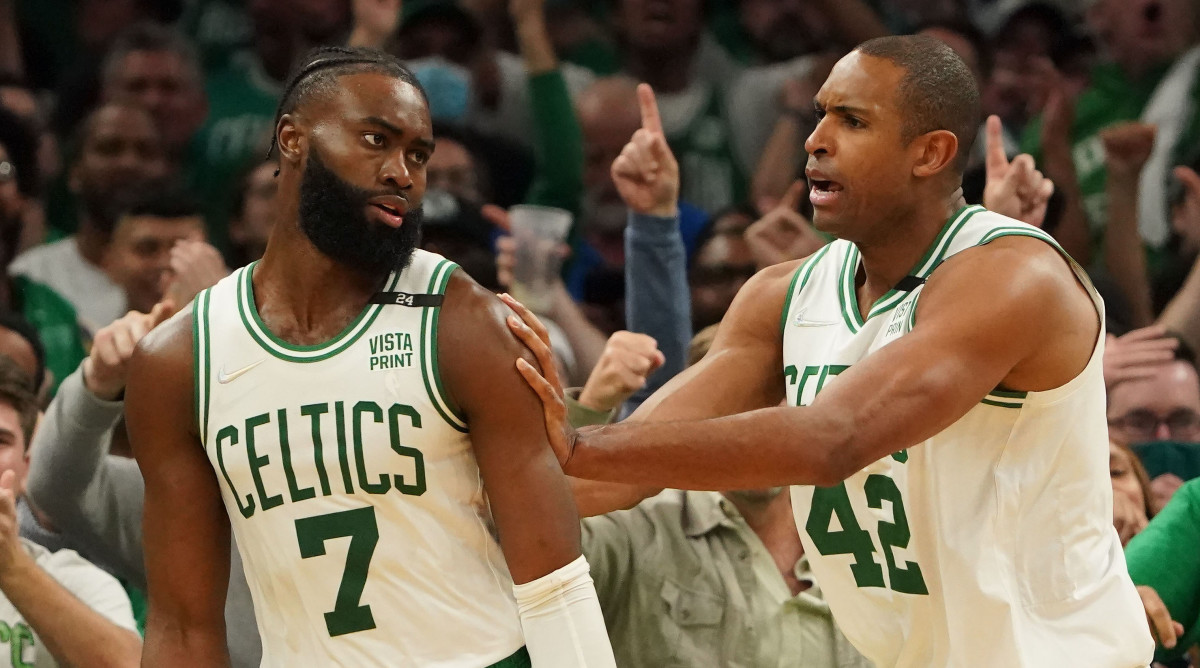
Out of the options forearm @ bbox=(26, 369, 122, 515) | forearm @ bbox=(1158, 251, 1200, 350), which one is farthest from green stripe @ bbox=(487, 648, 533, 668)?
forearm @ bbox=(1158, 251, 1200, 350)

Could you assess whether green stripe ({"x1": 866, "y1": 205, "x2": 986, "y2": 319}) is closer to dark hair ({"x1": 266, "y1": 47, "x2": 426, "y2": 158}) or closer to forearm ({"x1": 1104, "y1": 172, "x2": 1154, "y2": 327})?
dark hair ({"x1": 266, "y1": 47, "x2": 426, "y2": 158})

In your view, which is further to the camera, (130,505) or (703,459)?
(130,505)

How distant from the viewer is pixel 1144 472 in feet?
13.9

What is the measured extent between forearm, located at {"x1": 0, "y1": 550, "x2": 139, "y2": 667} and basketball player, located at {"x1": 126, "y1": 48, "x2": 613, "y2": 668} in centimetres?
88

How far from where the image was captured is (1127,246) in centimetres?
568

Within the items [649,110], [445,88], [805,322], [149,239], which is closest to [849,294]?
[805,322]

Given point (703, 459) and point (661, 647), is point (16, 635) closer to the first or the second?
point (661, 647)

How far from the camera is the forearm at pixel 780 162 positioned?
A: 6.07 m

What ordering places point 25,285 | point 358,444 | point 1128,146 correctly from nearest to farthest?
point 358,444, point 25,285, point 1128,146

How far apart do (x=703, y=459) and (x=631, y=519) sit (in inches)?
40.5

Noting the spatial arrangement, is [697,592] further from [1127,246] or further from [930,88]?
[1127,246]

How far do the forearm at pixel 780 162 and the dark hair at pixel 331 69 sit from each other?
3505mm

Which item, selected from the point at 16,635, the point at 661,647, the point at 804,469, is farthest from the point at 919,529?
the point at 16,635

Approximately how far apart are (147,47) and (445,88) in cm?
114
